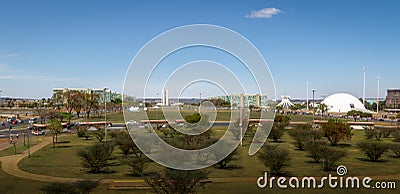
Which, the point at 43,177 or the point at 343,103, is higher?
the point at 343,103

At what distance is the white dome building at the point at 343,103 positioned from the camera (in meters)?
123

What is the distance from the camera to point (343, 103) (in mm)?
125688

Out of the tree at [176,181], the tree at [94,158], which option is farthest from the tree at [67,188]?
the tree at [94,158]

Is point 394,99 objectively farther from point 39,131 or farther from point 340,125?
point 39,131

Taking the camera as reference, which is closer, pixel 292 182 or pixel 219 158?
pixel 292 182

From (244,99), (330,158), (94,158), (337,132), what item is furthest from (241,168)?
(244,99)

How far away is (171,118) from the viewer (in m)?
53.2

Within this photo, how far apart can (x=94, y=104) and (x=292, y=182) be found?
79631mm

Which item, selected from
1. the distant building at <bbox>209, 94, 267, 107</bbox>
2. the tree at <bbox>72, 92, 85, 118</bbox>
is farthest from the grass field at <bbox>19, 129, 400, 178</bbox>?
the tree at <bbox>72, 92, 85, 118</bbox>

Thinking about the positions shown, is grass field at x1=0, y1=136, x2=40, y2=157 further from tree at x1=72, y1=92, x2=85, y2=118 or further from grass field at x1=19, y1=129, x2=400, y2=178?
tree at x1=72, y1=92, x2=85, y2=118

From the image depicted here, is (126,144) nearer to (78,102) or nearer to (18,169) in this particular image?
(18,169)

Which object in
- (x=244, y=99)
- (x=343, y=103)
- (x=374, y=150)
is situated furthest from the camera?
(x=343, y=103)

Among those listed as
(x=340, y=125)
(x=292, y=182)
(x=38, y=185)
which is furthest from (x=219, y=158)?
(x=340, y=125)

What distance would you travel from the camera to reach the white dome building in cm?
12262
